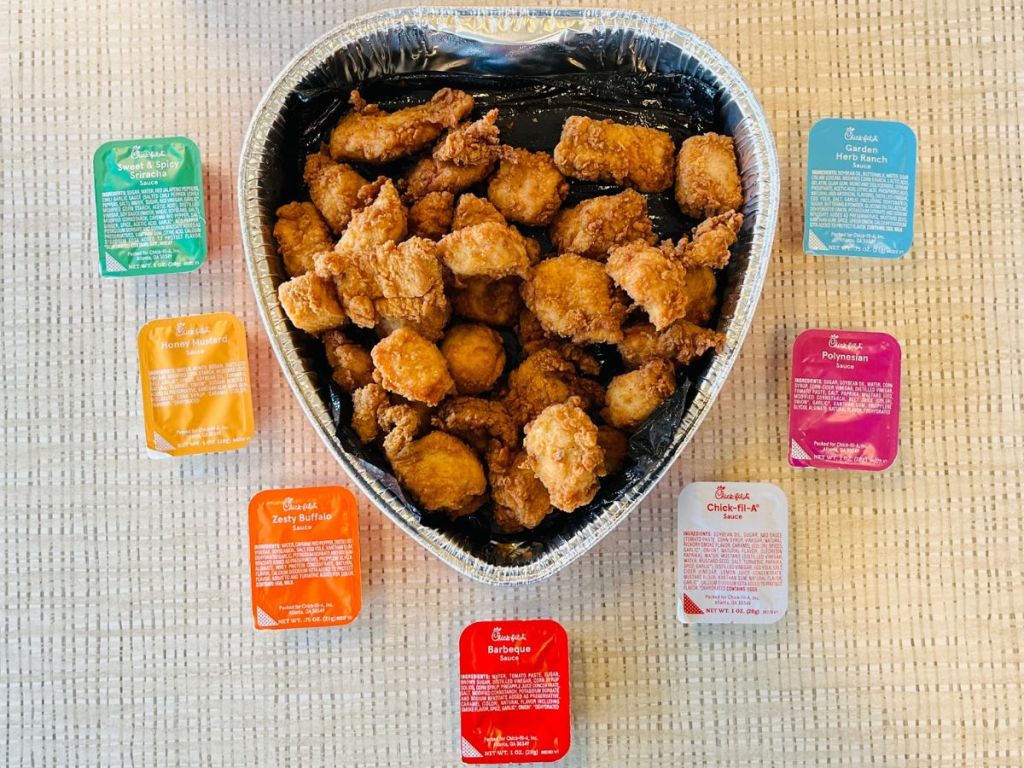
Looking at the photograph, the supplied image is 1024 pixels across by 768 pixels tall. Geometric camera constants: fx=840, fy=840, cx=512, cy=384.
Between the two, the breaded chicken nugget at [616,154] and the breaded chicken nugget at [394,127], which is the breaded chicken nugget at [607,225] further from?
the breaded chicken nugget at [394,127]

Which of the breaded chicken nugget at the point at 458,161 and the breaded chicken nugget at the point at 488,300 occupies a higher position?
the breaded chicken nugget at the point at 458,161

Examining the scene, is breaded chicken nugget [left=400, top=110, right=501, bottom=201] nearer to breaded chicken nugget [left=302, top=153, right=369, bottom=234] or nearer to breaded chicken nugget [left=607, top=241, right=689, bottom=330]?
breaded chicken nugget [left=302, top=153, right=369, bottom=234]

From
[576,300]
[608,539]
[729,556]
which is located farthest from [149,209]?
[729,556]

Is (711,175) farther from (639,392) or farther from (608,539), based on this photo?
(608,539)

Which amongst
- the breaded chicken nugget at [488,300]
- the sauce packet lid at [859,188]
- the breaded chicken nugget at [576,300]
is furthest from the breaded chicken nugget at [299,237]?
the sauce packet lid at [859,188]

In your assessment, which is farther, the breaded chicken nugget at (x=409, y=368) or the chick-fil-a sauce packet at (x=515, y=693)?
the chick-fil-a sauce packet at (x=515, y=693)

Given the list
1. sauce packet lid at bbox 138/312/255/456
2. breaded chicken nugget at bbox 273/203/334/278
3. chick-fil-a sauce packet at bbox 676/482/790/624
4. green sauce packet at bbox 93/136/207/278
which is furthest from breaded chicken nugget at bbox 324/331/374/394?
chick-fil-a sauce packet at bbox 676/482/790/624

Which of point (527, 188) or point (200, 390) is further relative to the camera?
point (200, 390)
